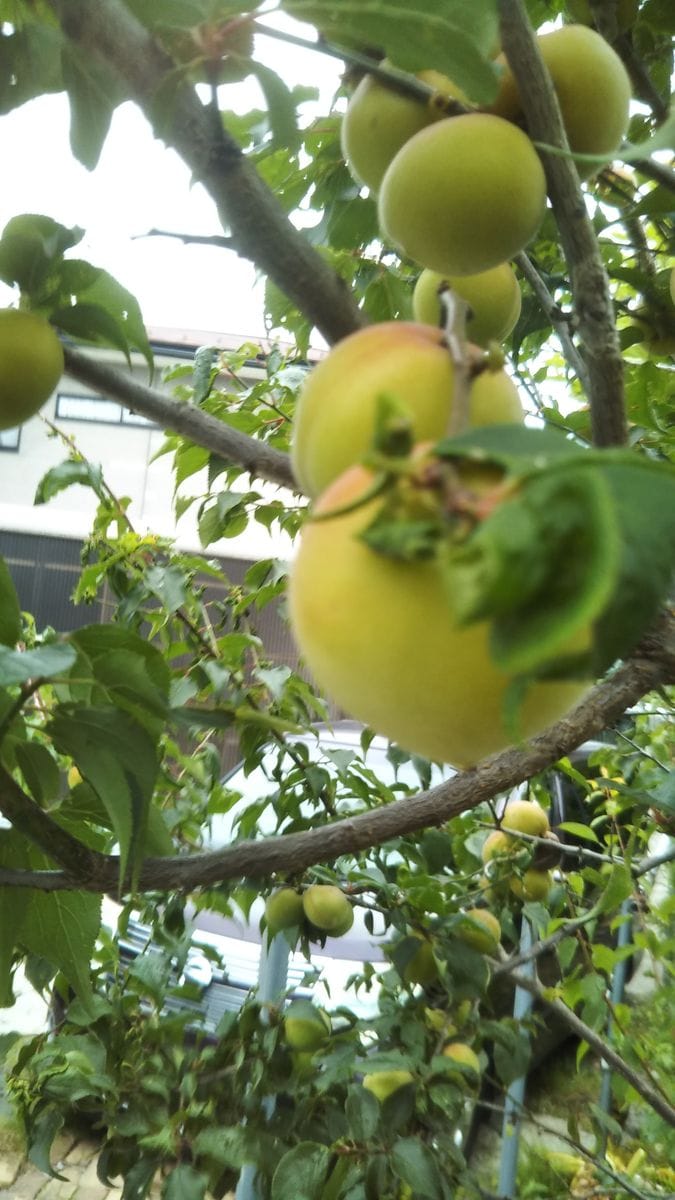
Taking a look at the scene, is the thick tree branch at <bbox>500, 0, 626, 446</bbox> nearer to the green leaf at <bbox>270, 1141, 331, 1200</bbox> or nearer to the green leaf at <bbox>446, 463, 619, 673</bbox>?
the green leaf at <bbox>446, 463, 619, 673</bbox>

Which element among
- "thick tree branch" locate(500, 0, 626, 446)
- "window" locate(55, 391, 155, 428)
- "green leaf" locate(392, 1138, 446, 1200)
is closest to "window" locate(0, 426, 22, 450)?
"window" locate(55, 391, 155, 428)

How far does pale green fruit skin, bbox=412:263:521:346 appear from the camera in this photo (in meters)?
0.48

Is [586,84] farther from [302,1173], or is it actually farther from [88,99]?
[302,1173]

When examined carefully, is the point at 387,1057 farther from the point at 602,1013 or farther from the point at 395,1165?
the point at 602,1013

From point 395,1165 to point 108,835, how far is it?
46cm

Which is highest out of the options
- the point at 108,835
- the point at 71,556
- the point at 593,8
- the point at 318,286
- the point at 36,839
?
the point at 593,8

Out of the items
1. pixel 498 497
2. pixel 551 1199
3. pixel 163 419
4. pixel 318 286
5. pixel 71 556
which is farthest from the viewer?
pixel 71 556

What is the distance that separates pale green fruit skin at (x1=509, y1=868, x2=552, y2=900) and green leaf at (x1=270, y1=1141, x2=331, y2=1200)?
0.47 metres

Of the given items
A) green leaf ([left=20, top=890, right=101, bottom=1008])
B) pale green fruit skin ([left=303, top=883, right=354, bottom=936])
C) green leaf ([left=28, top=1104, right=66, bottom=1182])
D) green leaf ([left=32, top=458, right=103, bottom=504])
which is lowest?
green leaf ([left=28, top=1104, right=66, bottom=1182])

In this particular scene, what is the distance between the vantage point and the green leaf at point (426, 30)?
391 millimetres

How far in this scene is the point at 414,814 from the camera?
0.71 m

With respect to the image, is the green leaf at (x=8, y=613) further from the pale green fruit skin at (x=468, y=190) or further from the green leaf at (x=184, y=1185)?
the green leaf at (x=184, y=1185)

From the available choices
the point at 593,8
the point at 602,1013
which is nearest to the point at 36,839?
the point at 593,8

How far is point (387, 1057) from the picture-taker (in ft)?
2.98
